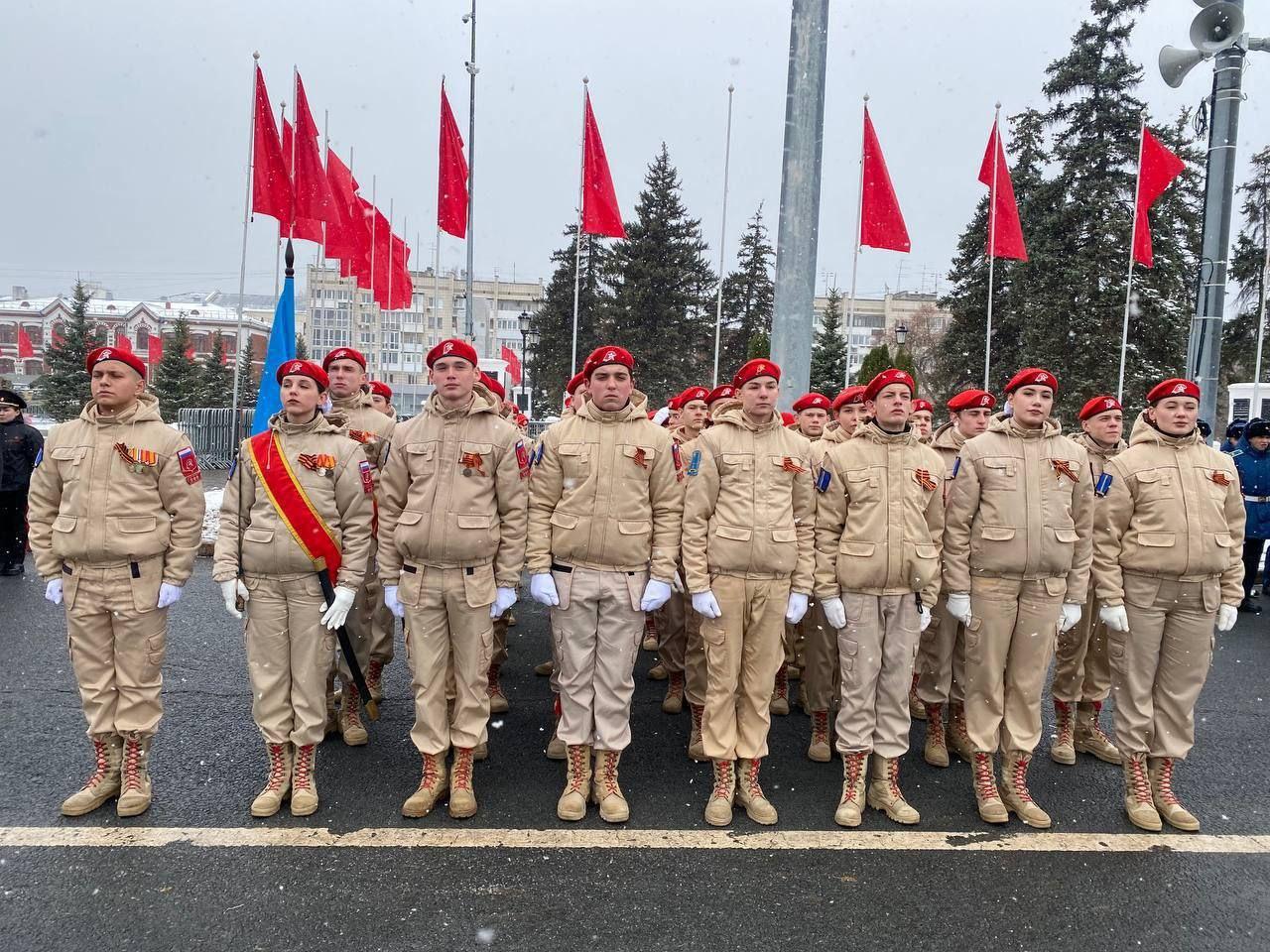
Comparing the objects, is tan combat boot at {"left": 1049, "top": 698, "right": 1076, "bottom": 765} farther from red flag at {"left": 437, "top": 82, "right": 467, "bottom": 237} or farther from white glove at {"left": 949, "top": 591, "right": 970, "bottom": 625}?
red flag at {"left": 437, "top": 82, "right": 467, "bottom": 237}

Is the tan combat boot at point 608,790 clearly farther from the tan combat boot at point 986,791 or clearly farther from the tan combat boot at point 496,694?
the tan combat boot at point 986,791

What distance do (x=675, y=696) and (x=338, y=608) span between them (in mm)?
2577

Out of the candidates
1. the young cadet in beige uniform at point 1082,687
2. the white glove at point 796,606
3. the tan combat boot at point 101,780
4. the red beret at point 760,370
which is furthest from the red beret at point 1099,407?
the tan combat boot at point 101,780

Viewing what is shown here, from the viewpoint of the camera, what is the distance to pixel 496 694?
581 centimetres

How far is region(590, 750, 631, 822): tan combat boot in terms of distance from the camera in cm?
411

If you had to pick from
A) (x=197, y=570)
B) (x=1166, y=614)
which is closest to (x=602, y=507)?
(x=1166, y=614)

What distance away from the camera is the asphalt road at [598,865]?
10.5 feet

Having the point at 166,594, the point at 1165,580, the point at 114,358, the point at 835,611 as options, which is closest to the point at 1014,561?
the point at 1165,580

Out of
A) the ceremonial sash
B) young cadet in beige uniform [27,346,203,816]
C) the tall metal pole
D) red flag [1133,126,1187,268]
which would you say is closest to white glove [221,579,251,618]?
young cadet in beige uniform [27,346,203,816]

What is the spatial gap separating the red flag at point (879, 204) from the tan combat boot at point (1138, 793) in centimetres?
827

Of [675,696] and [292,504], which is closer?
[292,504]

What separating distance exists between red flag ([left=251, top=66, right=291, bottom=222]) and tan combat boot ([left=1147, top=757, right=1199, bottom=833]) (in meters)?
15.5

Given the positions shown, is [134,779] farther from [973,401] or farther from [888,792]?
[973,401]

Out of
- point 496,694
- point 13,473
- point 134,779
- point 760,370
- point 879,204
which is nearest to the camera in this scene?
point 134,779
